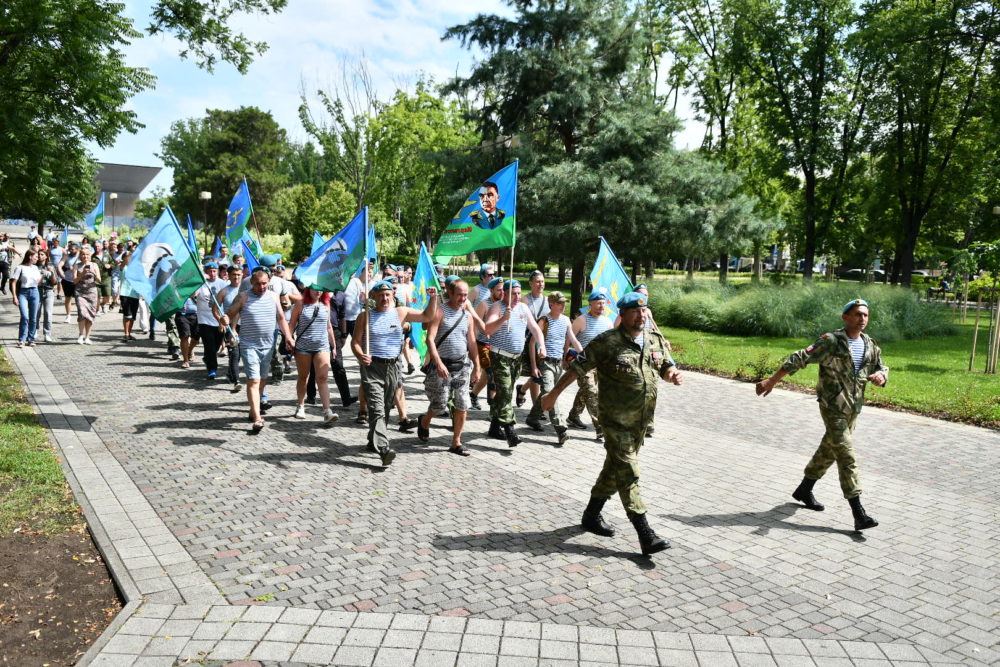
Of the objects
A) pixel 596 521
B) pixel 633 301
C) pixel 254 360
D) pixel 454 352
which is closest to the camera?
pixel 633 301

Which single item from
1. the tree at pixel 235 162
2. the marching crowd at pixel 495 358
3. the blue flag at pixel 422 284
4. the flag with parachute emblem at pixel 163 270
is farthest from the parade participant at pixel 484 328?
the tree at pixel 235 162

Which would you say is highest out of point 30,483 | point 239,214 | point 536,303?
point 239,214

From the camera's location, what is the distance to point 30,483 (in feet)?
22.3

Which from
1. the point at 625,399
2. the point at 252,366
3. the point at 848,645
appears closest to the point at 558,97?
the point at 252,366

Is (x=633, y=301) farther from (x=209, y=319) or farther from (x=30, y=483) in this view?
(x=209, y=319)

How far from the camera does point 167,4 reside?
13.5m

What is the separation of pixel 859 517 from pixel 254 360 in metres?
6.60

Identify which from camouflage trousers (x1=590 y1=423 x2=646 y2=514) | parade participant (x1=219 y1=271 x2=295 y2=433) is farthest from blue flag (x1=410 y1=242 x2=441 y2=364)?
camouflage trousers (x1=590 y1=423 x2=646 y2=514)

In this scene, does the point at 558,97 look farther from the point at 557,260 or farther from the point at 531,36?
the point at 557,260

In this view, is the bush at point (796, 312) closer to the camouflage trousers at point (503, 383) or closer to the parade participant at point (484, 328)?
the parade participant at point (484, 328)

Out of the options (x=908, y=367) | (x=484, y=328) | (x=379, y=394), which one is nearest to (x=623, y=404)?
(x=379, y=394)

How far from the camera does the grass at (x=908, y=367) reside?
11.8m

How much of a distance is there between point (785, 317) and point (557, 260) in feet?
22.0

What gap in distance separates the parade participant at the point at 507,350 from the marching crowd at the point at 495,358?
0.05 feet
